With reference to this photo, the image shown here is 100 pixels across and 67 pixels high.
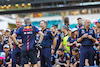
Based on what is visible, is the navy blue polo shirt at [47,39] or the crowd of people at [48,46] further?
the navy blue polo shirt at [47,39]

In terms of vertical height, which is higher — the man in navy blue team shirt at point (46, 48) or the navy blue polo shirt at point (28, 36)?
the navy blue polo shirt at point (28, 36)

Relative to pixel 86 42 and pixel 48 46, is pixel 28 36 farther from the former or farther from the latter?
pixel 86 42

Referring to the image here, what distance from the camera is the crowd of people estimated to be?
7.41m

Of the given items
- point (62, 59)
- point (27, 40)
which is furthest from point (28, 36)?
point (62, 59)

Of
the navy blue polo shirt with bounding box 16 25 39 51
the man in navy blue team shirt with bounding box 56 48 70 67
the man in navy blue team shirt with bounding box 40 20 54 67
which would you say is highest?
the navy blue polo shirt with bounding box 16 25 39 51

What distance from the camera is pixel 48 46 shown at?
8.35 meters

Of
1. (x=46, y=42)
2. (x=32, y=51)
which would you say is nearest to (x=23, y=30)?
(x=32, y=51)

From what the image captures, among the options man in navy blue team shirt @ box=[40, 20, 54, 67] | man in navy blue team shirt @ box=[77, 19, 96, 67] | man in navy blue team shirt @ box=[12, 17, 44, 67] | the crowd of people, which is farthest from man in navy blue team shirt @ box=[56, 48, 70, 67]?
man in navy blue team shirt @ box=[12, 17, 44, 67]

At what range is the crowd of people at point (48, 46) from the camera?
292 inches

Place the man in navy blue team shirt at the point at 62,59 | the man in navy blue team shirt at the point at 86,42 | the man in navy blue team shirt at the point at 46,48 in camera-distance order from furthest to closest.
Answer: the man in navy blue team shirt at the point at 62,59, the man in navy blue team shirt at the point at 46,48, the man in navy blue team shirt at the point at 86,42

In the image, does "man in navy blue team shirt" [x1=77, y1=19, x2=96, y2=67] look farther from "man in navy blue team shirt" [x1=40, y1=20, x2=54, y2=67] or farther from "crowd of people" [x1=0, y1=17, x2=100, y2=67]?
"man in navy blue team shirt" [x1=40, y1=20, x2=54, y2=67]

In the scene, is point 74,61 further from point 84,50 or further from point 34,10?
point 34,10

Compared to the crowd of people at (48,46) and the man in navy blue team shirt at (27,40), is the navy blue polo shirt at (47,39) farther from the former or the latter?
the man in navy blue team shirt at (27,40)

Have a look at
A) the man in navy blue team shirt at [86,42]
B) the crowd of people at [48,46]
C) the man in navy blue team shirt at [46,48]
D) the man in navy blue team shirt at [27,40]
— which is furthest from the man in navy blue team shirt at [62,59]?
the man in navy blue team shirt at [27,40]
